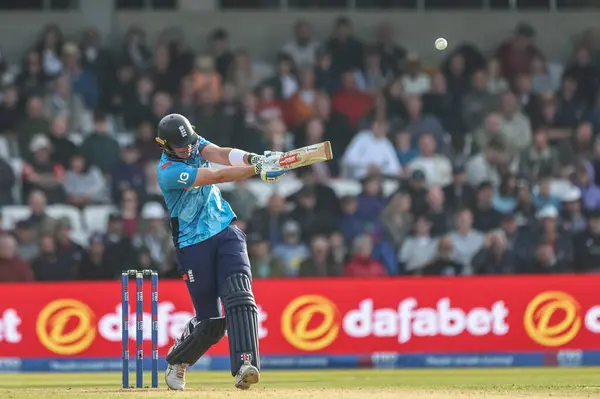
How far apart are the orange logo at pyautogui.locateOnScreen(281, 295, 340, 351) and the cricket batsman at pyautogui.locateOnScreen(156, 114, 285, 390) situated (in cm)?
500

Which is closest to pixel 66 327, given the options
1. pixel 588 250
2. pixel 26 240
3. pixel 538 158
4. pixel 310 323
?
pixel 26 240

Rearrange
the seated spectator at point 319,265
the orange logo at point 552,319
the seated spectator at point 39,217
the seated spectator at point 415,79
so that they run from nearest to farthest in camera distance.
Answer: the orange logo at point 552,319
the seated spectator at point 319,265
the seated spectator at point 39,217
the seated spectator at point 415,79

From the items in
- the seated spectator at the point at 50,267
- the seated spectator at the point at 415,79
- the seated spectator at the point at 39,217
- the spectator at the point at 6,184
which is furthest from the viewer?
the seated spectator at the point at 415,79

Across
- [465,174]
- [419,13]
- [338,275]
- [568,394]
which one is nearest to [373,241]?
[338,275]

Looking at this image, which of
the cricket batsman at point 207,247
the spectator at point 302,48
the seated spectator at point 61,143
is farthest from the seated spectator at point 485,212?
the cricket batsman at point 207,247

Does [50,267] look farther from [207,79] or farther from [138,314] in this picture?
[138,314]

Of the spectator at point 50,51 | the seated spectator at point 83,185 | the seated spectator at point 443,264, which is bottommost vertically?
the seated spectator at point 443,264

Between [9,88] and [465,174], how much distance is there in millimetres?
6702

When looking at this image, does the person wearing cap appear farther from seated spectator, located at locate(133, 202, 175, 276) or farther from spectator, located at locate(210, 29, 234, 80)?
spectator, located at locate(210, 29, 234, 80)

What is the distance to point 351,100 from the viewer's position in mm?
19625

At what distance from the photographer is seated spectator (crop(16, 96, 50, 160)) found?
18.4m

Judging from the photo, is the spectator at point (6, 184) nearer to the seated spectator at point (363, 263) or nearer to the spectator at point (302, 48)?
the seated spectator at point (363, 263)

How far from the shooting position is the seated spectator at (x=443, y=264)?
16.9m

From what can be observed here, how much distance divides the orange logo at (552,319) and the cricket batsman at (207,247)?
6.28m
